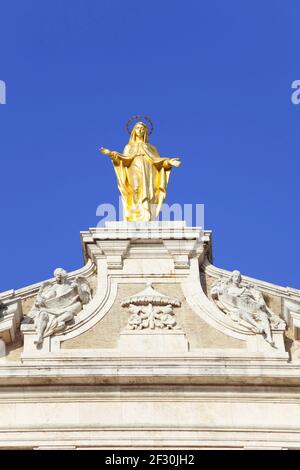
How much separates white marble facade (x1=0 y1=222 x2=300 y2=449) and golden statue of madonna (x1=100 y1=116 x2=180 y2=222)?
69cm

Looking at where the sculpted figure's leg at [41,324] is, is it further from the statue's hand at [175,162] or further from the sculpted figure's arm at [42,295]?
the statue's hand at [175,162]

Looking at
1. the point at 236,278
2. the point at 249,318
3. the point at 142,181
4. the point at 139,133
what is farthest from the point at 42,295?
the point at 139,133

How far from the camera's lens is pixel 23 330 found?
76.7ft

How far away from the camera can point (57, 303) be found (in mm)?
23812

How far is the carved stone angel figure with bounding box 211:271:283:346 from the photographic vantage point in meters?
23.6

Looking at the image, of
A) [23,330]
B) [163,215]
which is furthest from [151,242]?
[23,330]

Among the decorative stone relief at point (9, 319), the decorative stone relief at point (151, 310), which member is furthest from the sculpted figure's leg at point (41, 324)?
the decorative stone relief at point (151, 310)

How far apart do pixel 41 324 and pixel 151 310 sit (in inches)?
70.3

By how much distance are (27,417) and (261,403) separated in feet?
11.6

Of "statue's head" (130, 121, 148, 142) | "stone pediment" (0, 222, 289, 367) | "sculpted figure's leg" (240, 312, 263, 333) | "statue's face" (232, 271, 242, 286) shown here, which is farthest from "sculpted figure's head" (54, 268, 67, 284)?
"statue's head" (130, 121, 148, 142)

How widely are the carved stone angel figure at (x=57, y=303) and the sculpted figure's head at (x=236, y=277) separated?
233 cm

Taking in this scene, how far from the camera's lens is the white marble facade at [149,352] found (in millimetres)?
22406
